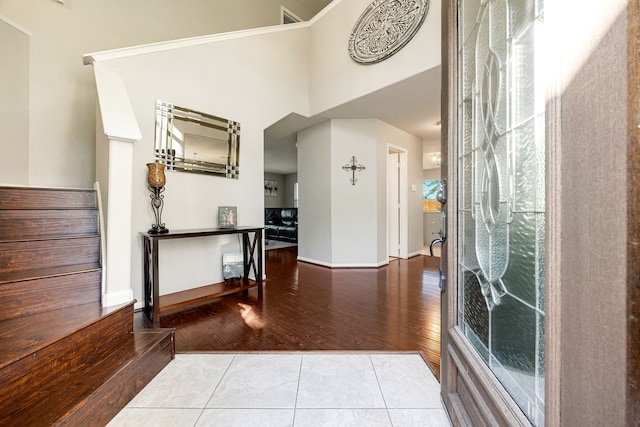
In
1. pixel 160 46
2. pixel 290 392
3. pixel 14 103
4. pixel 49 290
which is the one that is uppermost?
pixel 160 46

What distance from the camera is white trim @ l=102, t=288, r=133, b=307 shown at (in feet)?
4.77

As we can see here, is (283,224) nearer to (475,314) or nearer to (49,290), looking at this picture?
(49,290)

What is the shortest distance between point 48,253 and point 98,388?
0.95m

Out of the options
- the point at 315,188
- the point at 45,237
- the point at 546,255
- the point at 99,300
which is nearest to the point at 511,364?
the point at 546,255

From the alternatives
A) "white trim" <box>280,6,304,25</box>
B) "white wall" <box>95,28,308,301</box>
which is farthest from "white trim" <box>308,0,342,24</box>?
"white trim" <box>280,6,304,25</box>

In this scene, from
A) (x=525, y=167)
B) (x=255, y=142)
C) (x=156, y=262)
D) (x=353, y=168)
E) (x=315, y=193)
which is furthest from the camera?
(x=315, y=193)

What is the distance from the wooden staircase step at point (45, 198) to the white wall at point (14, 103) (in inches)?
41.9

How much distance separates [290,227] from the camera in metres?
6.81

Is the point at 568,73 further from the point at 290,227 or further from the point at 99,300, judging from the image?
the point at 290,227

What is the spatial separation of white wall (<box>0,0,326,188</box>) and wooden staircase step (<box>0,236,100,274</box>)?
1560 mm

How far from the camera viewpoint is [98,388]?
1044 millimetres

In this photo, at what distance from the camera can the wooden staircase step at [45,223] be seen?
1.52 metres

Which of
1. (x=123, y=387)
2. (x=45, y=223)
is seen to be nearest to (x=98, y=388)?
(x=123, y=387)

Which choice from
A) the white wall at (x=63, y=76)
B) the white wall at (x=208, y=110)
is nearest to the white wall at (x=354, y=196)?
the white wall at (x=208, y=110)
